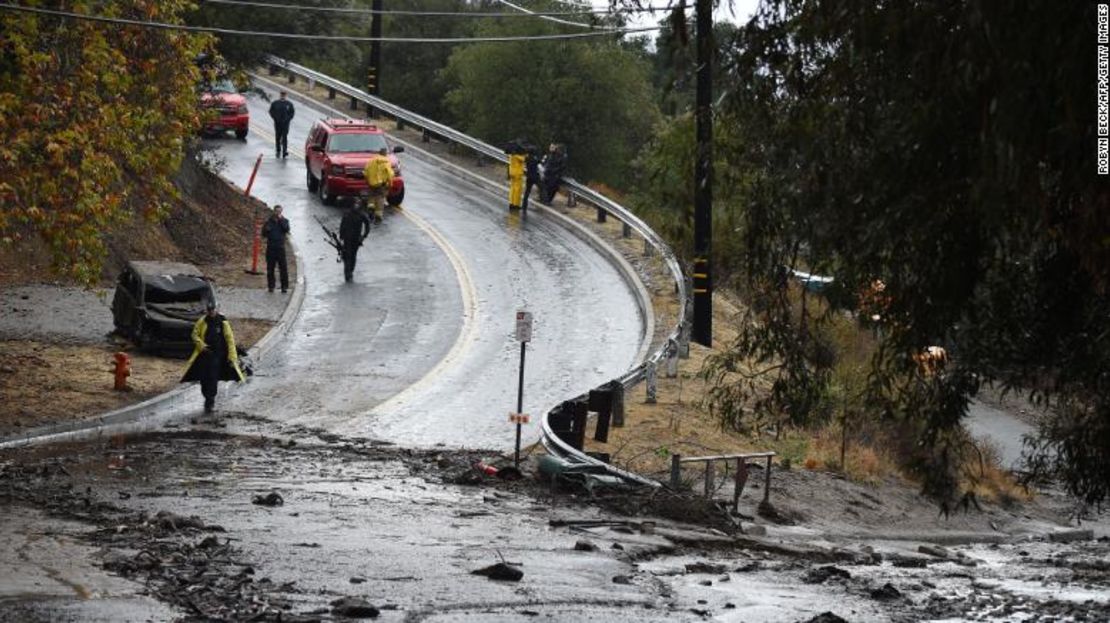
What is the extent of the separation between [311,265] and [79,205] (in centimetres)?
1417

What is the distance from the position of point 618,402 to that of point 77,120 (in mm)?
8615

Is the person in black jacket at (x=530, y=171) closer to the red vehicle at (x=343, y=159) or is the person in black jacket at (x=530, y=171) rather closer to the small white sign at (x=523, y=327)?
the red vehicle at (x=343, y=159)

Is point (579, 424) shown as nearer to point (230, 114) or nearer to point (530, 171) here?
point (530, 171)

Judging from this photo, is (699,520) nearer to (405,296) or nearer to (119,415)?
(119,415)

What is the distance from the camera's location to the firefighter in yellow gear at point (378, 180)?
141 ft

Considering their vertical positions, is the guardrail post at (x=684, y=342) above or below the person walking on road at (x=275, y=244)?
below

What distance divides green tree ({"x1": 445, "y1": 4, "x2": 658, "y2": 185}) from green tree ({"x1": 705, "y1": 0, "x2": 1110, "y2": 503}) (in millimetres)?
45856

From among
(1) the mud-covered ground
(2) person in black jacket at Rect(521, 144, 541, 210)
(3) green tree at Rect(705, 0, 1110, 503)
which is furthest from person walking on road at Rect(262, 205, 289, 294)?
(3) green tree at Rect(705, 0, 1110, 503)

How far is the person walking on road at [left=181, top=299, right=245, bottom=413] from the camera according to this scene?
25.9 m

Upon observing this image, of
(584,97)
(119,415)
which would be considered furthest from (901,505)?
(584,97)

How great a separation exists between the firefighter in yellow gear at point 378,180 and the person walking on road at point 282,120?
21.4 feet

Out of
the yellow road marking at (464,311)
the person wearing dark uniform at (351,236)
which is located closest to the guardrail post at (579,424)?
the yellow road marking at (464,311)

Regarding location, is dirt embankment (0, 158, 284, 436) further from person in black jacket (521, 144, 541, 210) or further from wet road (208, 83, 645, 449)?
person in black jacket (521, 144, 541, 210)

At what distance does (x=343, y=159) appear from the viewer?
43938 mm
